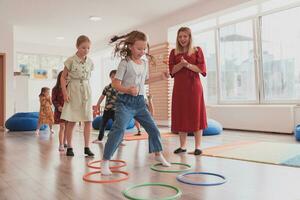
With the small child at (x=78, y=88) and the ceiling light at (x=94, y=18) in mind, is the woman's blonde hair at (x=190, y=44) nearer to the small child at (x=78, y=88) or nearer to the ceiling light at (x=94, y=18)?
the small child at (x=78, y=88)

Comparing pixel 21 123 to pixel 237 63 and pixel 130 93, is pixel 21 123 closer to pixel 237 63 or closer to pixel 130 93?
pixel 237 63

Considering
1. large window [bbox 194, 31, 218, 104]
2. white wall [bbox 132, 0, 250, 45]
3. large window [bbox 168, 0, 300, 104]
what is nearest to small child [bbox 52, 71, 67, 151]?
white wall [bbox 132, 0, 250, 45]

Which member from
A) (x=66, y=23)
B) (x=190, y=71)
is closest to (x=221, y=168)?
(x=190, y=71)

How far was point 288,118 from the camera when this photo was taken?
4.99 m

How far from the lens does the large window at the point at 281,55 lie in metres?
5.35

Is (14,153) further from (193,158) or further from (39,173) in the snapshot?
(193,158)

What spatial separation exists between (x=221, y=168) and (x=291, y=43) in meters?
4.12

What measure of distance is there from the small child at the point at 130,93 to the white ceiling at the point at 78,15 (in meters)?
3.87

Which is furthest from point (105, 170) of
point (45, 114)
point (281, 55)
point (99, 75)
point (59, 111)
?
point (99, 75)

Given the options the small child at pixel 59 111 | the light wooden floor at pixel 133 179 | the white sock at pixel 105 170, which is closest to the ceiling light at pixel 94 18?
the small child at pixel 59 111

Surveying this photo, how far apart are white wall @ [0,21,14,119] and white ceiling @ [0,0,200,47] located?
238mm

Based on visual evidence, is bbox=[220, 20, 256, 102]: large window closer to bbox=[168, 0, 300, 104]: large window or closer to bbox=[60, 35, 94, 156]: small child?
bbox=[168, 0, 300, 104]: large window

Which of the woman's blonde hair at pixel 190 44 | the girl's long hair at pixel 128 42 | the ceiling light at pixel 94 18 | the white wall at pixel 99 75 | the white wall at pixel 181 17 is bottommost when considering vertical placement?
the girl's long hair at pixel 128 42

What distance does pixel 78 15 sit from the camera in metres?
6.56
